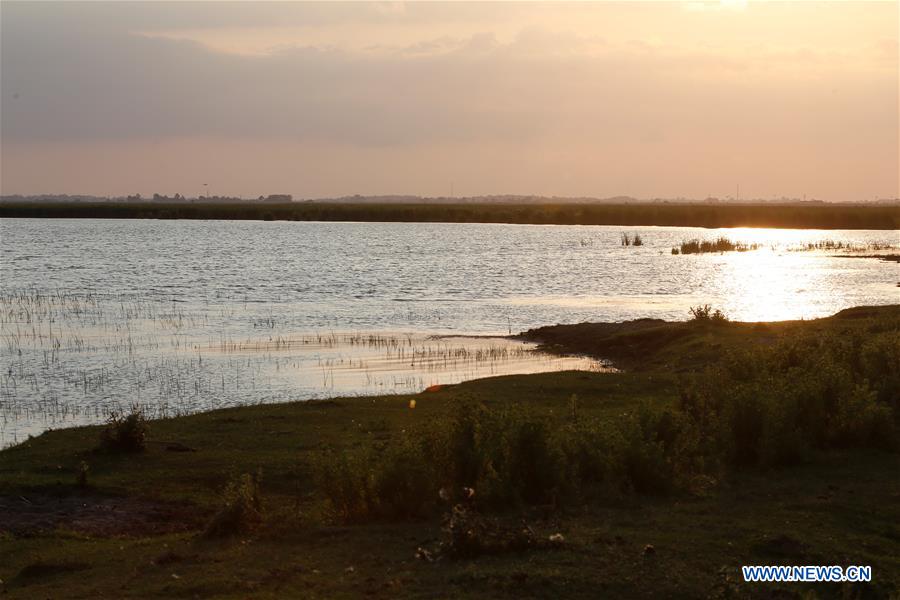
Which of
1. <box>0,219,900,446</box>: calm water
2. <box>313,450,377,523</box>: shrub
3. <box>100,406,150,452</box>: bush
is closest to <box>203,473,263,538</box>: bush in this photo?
<box>313,450,377,523</box>: shrub

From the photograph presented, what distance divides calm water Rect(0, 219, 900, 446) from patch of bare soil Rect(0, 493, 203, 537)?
6625mm

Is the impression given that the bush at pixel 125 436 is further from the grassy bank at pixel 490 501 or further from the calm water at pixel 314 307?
the calm water at pixel 314 307

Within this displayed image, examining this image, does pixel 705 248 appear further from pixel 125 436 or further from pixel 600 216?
pixel 600 216

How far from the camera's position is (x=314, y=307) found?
43219mm

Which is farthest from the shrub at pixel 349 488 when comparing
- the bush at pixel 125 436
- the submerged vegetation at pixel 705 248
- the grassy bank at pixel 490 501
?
the submerged vegetation at pixel 705 248

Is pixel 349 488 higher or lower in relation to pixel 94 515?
higher

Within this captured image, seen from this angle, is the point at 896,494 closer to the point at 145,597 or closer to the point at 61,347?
the point at 145,597

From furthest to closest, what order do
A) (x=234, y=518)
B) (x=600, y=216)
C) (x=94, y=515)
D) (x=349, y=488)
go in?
Result: 1. (x=600, y=216)
2. (x=94, y=515)
3. (x=349, y=488)
4. (x=234, y=518)

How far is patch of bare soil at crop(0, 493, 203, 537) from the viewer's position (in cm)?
1115

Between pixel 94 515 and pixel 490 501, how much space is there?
496 centimetres

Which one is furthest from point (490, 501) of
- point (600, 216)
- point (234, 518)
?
point (600, 216)

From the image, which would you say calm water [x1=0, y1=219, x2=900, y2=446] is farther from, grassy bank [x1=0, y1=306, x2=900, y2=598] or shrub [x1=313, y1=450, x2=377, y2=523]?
shrub [x1=313, y1=450, x2=377, y2=523]

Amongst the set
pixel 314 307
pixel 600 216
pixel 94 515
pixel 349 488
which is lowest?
pixel 314 307

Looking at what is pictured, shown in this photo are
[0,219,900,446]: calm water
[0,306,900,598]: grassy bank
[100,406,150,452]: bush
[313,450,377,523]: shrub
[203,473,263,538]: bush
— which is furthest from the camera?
[0,219,900,446]: calm water
